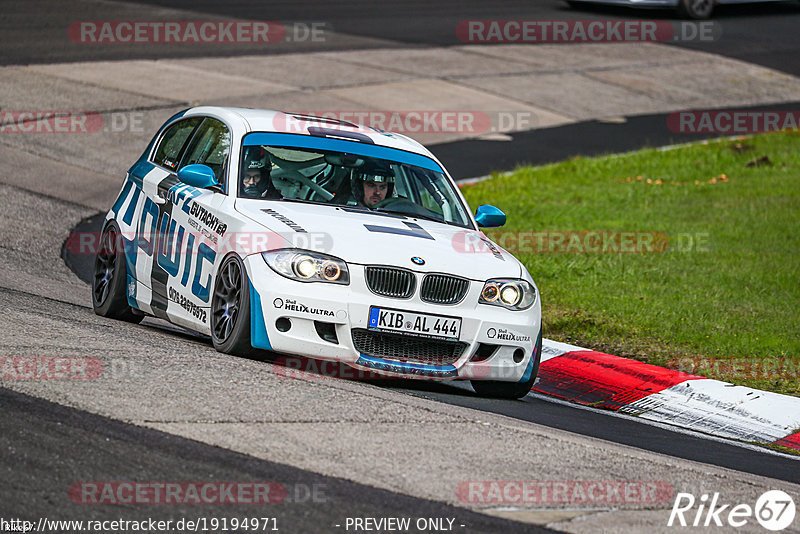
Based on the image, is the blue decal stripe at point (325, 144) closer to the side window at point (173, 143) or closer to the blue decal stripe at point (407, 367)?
the side window at point (173, 143)

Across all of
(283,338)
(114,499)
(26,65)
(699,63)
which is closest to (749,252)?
(283,338)

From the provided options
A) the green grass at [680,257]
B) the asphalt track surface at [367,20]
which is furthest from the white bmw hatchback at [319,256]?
the asphalt track surface at [367,20]

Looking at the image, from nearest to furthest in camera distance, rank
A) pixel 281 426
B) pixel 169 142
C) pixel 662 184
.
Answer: pixel 281 426 < pixel 169 142 < pixel 662 184

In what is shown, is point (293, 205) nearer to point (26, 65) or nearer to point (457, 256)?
point (457, 256)

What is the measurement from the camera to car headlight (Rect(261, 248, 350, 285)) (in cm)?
777

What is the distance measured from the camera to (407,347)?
26.0 ft

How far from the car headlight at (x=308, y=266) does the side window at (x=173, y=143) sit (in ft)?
6.90

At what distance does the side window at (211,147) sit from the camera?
8992 mm

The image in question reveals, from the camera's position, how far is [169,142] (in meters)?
9.89

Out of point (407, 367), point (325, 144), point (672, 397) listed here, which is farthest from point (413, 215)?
point (672, 397)

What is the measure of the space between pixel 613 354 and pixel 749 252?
4.22 meters

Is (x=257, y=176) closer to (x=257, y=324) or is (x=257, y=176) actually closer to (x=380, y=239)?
(x=380, y=239)

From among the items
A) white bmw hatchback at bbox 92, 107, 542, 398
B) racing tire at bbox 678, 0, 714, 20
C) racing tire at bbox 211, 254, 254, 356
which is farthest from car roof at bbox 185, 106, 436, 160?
racing tire at bbox 678, 0, 714, 20

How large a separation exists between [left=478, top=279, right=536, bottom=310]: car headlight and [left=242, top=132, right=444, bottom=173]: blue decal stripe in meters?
1.53
